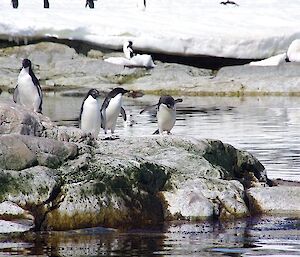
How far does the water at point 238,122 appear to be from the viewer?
15.9 metres

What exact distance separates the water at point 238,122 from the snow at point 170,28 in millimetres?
4740

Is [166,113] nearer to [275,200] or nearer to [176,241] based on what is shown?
[275,200]

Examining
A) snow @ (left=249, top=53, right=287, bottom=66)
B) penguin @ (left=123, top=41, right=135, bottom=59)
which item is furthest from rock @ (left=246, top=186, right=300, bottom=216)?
penguin @ (left=123, top=41, right=135, bottom=59)

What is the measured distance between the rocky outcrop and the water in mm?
2392

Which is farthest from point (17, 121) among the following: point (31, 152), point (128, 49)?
point (128, 49)

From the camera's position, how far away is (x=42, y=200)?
9.91 metres

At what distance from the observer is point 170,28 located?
37875 mm

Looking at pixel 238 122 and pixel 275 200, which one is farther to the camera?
pixel 238 122

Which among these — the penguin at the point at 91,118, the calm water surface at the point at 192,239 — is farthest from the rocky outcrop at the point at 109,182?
the penguin at the point at 91,118

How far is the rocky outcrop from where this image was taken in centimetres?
991

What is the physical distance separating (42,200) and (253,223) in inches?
81.1

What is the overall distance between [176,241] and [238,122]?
1349cm

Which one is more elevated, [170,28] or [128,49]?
[170,28]

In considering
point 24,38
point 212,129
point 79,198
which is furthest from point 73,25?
point 79,198
